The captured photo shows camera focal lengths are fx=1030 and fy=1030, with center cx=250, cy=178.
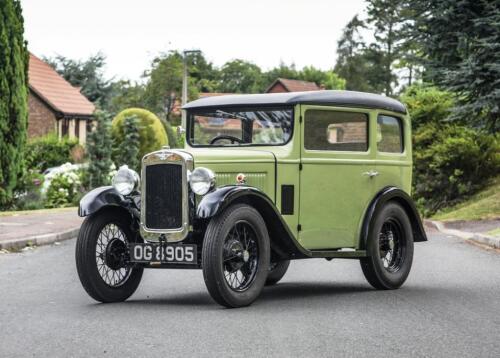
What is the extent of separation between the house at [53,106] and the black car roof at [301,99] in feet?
132

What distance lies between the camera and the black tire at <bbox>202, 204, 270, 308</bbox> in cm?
878

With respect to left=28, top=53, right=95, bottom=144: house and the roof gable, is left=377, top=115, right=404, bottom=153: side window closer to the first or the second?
left=28, top=53, right=95, bottom=144: house

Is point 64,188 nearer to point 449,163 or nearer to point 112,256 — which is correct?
point 449,163

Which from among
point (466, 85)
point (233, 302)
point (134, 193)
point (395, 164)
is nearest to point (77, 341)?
point (233, 302)

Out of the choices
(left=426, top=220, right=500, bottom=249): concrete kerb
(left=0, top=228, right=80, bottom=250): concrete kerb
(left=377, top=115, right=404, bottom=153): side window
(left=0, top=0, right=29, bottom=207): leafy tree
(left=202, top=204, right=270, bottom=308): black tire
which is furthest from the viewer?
(left=0, top=0, right=29, bottom=207): leafy tree

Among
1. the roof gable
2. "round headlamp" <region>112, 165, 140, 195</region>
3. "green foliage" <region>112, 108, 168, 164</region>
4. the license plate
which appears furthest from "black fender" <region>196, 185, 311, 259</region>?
the roof gable

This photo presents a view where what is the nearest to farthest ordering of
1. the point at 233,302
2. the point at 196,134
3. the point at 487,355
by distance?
1. the point at 487,355
2. the point at 233,302
3. the point at 196,134

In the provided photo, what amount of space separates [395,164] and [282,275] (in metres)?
1.80

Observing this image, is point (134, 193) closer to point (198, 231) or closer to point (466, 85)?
point (198, 231)

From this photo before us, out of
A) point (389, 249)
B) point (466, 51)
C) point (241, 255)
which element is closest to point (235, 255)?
point (241, 255)

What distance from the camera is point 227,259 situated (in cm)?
906

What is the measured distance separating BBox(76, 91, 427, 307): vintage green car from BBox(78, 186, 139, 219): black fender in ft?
0.04

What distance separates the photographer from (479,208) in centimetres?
2559

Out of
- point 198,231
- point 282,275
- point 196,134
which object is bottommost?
point 282,275
